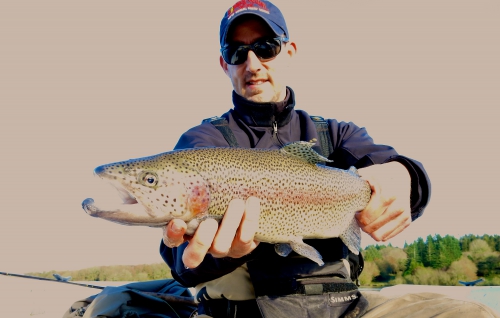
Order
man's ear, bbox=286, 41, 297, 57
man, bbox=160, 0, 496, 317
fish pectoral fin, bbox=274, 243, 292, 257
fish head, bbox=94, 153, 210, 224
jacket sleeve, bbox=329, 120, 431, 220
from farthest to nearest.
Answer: man's ear, bbox=286, 41, 297, 57, jacket sleeve, bbox=329, 120, 431, 220, fish pectoral fin, bbox=274, 243, 292, 257, man, bbox=160, 0, 496, 317, fish head, bbox=94, 153, 210, 224

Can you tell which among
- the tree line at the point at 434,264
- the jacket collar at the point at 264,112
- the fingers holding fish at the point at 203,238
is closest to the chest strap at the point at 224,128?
the jacket collar at the point at 264,112

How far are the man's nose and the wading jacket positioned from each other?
291 mm

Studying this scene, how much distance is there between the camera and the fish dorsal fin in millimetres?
3385

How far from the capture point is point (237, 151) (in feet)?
10.3

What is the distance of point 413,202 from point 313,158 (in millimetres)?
1007

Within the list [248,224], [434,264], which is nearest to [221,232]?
[248,224]

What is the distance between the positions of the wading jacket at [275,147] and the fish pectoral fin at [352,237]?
302 mm

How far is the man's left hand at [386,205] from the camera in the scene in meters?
3.55

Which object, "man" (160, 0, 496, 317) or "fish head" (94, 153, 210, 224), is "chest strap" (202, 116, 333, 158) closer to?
"man" (160, 0, 496, 317)

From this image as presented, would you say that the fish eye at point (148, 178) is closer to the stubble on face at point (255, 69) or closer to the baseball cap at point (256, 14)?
the stubble on face at point (255, 69)

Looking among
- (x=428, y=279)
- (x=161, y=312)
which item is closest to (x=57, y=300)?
(x=161, y=312)

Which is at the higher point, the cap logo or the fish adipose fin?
the cap logo

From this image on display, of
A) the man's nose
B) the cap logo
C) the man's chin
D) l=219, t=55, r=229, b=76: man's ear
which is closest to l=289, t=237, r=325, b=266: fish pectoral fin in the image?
the man's chin

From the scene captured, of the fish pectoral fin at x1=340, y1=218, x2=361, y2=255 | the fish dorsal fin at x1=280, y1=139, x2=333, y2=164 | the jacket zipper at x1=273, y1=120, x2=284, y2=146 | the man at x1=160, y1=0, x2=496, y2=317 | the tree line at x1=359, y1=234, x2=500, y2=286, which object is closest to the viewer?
the man at x1=160, y1=0, x2=496, y2=317
